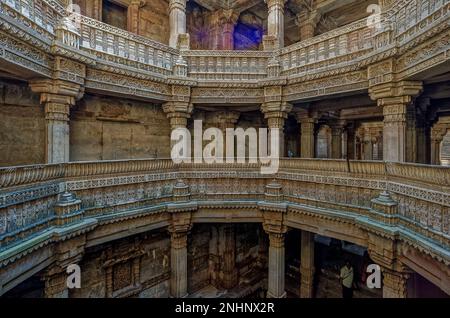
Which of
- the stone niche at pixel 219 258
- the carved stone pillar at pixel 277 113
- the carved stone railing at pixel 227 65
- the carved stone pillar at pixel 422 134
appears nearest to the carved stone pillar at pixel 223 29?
the carved stone railing at pixel 227 65

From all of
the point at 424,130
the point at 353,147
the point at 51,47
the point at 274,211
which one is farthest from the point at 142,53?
the point at 353,147

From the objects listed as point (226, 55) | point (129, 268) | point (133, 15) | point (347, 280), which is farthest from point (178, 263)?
point (133, 15)

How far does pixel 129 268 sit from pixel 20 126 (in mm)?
5183

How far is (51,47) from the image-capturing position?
523cm

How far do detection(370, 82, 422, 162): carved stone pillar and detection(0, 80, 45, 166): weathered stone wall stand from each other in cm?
828

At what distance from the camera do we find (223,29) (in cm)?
1043

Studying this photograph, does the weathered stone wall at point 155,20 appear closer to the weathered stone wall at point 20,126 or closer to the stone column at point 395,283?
the weathered stone wall at point 20,126

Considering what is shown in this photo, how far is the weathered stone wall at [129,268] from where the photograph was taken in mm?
7055

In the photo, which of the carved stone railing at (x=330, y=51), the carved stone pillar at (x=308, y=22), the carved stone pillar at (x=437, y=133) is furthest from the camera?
the carved stone pillar at (x=437, y=133)

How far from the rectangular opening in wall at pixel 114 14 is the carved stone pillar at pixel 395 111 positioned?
8741 mm

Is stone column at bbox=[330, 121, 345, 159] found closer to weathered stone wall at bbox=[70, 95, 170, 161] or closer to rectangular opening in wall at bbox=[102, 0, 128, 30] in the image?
weathered stone wall at bbox=[70, 95, 170, 161]

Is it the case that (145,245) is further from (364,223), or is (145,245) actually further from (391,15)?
(391,15)

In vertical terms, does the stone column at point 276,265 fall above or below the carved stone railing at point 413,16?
below
